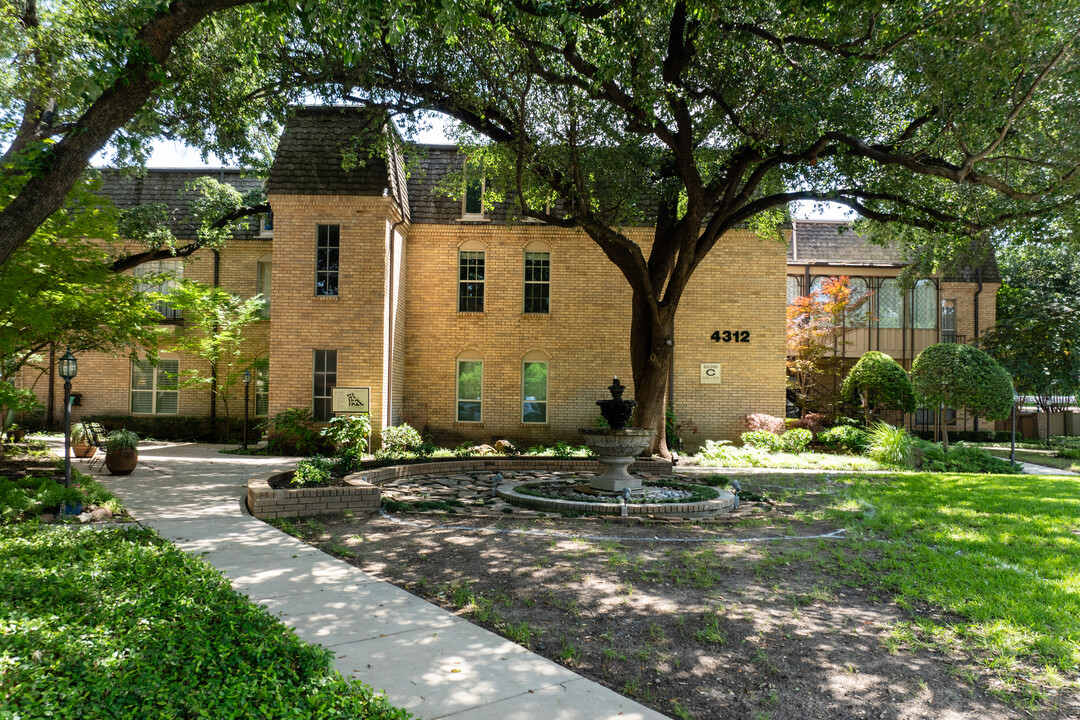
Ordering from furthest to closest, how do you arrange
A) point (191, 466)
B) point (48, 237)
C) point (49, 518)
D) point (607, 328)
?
point (607, 328) → point (191, 466) → point (48, 237) → point (49, 518)

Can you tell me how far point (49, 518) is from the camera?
793 centimetres

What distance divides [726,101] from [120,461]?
13179 millimetres

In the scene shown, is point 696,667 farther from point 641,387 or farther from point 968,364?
point 968,364

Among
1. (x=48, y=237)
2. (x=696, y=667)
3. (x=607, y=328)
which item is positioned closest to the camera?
(x=696, y=667)

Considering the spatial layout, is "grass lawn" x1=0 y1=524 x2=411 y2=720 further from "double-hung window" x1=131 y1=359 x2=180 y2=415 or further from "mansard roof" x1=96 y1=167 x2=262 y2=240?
"mansard roof" x1=96 y1=167 x2=262 y2=240

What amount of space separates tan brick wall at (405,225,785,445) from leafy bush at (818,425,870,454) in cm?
157

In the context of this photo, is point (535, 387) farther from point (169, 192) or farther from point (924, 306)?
point (924, 306)

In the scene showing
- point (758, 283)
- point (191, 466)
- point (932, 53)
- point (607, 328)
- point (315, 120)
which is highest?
point (315, 120)

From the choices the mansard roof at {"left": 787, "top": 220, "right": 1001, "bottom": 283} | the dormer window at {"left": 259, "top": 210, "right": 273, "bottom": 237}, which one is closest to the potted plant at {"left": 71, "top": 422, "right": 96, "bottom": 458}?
the dormer window at {"left": 259, "top": 210, "right": 273, "bottom": 237}

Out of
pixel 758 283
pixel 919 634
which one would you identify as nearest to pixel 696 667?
pixel 919 634

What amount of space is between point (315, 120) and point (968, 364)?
61.6 ft

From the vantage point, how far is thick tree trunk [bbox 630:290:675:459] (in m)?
14.6

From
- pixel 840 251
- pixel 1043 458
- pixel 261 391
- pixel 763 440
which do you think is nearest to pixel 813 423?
pixel 763 440

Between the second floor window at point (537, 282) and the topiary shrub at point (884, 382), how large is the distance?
9.89m
